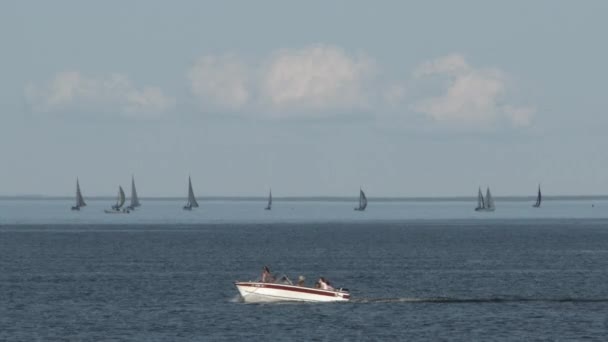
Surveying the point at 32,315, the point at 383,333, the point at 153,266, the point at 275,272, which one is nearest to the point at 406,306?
the point at 383,333

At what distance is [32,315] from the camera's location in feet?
324

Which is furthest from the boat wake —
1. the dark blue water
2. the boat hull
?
the boat hull

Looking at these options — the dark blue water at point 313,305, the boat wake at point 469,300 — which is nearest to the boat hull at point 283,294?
the dark blue water at point 313,305

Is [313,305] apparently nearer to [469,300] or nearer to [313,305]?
[313,305]

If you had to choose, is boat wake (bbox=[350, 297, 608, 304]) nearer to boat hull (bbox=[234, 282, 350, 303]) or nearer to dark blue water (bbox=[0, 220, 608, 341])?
dark blue water (bbox=[0, 220, 608, 341])

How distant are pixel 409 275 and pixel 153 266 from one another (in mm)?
33222

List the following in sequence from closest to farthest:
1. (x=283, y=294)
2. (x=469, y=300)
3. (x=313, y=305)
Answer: (x=313, y=305) < (x=283, y=294) < (x=469, y=300)

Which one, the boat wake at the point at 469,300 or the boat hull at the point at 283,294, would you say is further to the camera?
the boat wake at the point at 469,300

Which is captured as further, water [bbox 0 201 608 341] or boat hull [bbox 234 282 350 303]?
boat hull [bbox 234 282 350 303]

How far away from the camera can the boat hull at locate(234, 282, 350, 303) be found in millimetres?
105188

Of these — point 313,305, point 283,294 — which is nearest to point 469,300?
point 313,305

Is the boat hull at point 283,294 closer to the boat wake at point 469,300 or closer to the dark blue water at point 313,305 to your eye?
the dark blue water at point 313,305

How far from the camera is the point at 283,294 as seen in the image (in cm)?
10612

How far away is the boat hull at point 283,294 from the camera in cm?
10519
